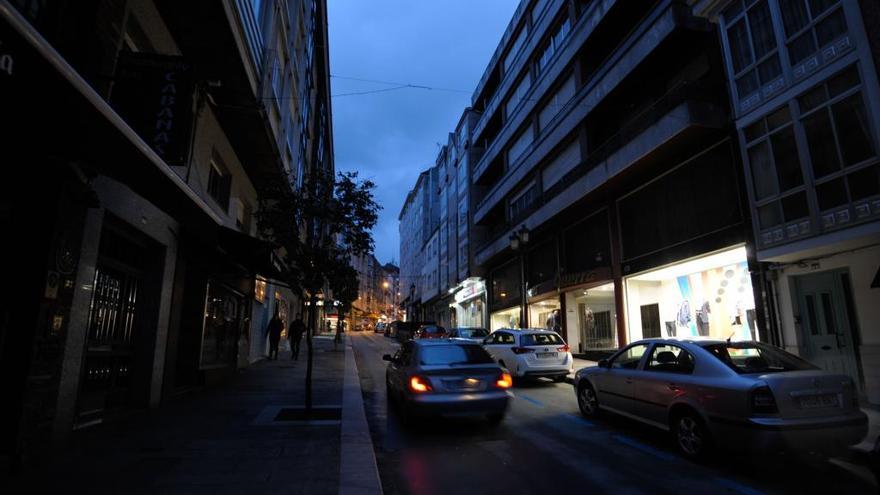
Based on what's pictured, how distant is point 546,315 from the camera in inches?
1043

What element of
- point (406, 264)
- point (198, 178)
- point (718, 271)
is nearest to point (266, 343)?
point (198, 178)

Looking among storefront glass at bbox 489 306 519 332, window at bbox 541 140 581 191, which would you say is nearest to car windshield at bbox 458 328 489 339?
storefront glass at bbox 489 306 519 332

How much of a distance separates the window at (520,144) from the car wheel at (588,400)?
19913 mm

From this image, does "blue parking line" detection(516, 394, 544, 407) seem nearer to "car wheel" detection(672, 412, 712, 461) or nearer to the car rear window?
the car rear window

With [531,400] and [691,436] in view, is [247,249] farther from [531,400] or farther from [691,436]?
[691,436]

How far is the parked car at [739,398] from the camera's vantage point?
514 centimetres

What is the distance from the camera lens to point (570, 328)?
21984 millimetres

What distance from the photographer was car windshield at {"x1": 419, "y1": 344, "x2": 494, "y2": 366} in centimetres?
794

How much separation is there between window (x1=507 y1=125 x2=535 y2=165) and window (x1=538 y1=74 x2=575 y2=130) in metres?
1.29

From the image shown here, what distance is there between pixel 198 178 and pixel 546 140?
1768 cm

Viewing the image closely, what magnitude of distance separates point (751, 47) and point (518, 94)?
1858 centimetres

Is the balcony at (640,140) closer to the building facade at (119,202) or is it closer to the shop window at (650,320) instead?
the shop window at (650,320)

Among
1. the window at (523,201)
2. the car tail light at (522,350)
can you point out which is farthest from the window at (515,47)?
the car tail light at (522,350)

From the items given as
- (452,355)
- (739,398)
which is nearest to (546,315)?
(452,355)
